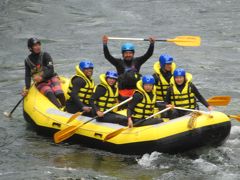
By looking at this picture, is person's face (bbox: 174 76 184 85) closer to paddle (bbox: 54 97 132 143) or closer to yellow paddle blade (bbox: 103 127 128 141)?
paddle (bbox: 54 97 132 143)

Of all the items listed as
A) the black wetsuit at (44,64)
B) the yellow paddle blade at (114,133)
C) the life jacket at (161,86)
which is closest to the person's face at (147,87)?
the yellow paddle blade at (114,133)

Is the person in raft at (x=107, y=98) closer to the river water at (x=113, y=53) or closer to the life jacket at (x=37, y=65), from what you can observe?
the river water at (x=113, y=53)

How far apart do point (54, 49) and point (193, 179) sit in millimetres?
9942

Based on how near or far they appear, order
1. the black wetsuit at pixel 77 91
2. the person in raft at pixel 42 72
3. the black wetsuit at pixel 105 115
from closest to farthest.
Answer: the black wetsuit at pixel 105 115 < the black wetsuit at pixel 77 91 < the person in raft at pixel 42 72

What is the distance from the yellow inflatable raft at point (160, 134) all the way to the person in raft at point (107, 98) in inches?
5.8

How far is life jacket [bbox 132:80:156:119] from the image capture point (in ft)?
31.0

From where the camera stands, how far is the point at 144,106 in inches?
374

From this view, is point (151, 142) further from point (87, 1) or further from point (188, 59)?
point (87, 1)

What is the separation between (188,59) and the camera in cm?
1681

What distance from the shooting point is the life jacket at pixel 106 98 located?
32.1 feet

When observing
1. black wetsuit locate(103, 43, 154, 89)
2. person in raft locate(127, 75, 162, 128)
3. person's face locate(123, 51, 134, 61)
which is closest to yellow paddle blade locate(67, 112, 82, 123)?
person in raft locate(127, 75, 162, 128)

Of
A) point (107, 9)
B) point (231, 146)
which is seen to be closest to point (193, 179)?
point (231, 146)

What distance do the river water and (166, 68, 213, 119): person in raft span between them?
0.71m

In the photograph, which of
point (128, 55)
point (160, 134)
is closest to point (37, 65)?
point (128, 55)
